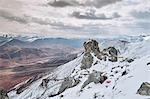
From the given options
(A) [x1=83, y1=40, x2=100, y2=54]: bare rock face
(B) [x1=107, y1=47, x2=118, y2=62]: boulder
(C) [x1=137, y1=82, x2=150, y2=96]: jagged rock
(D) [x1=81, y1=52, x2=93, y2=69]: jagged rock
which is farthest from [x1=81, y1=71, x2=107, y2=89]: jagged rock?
(A) [x1=83, y1=40, x2=100, y2=54]: bare rock face

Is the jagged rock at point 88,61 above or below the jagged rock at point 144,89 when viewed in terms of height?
below

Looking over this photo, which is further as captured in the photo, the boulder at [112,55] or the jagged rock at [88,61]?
the jagged rock at [88,61]

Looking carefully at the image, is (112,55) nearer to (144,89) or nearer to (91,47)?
(91,47)

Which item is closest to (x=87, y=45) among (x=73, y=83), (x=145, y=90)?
(x=73, y=83)

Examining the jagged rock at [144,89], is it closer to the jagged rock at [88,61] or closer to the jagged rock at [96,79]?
the jagged rock at [96,79]

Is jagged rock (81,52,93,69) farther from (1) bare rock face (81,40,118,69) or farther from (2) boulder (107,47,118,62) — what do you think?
(2) boulder (107,47,118,62)

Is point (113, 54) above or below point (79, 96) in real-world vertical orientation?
above

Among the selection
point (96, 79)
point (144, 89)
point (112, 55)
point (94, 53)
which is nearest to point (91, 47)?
point (94, 53)

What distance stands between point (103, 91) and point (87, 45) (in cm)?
4638

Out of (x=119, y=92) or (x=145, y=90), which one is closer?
(x=145, y=90)

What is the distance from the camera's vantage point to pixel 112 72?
357 ft

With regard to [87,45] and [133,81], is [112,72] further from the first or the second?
[87,45]

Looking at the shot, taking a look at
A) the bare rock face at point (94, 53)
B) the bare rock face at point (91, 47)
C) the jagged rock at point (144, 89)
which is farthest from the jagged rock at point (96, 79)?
the bare rock face at point (91, 47)

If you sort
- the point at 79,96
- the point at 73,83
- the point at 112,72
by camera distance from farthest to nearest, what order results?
the point at 73,83 → the point at 112,72 → the point at 79,96
